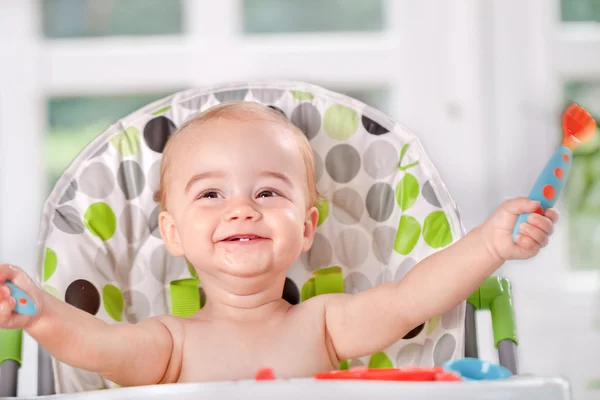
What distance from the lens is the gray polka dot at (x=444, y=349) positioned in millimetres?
997

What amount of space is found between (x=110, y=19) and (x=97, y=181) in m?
0.93

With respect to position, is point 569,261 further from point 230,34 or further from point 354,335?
point 354,335

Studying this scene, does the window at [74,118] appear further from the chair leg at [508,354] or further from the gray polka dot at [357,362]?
the chair leg at [508,354]

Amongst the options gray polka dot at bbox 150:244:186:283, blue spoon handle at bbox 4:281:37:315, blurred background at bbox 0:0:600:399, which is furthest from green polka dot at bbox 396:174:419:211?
blurred background at bbox 0:0:600:399

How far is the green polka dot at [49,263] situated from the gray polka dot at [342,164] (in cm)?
39

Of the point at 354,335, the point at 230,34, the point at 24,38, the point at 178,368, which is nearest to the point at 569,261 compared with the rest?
the point at 230,34

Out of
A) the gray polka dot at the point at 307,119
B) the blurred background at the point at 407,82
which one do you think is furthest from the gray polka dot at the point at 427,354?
the blurred background at the point at 407,82

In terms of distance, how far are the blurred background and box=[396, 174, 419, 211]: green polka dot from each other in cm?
79

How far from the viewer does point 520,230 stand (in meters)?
0.82

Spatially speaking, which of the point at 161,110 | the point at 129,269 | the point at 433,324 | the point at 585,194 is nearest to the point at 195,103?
the point at 161,110

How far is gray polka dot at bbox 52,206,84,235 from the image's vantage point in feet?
3.56

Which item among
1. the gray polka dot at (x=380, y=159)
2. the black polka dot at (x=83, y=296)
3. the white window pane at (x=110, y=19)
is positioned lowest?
the black polka dot at (x=83, y=296)

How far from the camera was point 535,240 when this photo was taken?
2.66 feet

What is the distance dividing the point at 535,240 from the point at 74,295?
588 mm
